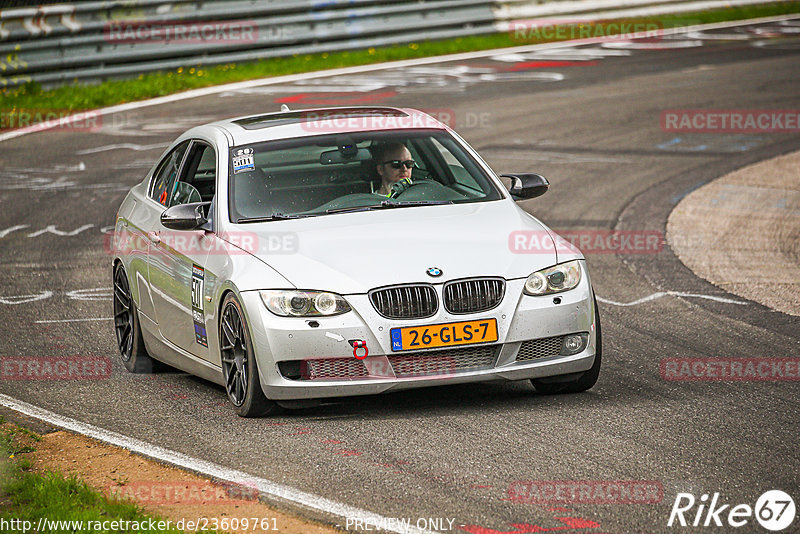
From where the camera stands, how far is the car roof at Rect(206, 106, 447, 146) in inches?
328

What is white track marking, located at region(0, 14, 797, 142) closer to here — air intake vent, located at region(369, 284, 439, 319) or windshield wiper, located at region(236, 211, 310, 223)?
windshield wiper, located at region(236, 211, 310, 223)

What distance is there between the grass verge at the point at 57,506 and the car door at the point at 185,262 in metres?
1.66

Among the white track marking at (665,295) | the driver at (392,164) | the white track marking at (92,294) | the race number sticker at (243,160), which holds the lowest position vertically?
the white track marking at (665,295)

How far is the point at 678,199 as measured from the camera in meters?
15.0

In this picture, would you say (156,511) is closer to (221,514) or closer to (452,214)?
(221,514)

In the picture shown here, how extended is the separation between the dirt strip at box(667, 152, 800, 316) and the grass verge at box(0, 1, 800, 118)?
34.5 ft

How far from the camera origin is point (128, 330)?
354 inches

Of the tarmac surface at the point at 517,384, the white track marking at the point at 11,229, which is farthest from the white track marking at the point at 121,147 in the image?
the white track marking at the point at 11,229

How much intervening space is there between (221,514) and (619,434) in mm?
2131

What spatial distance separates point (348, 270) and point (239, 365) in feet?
2.81

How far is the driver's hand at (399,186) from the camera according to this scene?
8.13m

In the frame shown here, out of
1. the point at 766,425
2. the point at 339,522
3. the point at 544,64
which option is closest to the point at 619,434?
the point at 766,425

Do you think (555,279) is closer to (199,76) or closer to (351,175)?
(351,175)

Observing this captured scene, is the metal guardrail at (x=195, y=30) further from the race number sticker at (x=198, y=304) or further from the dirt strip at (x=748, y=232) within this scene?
the race number sticker at (x=198, y=304)
